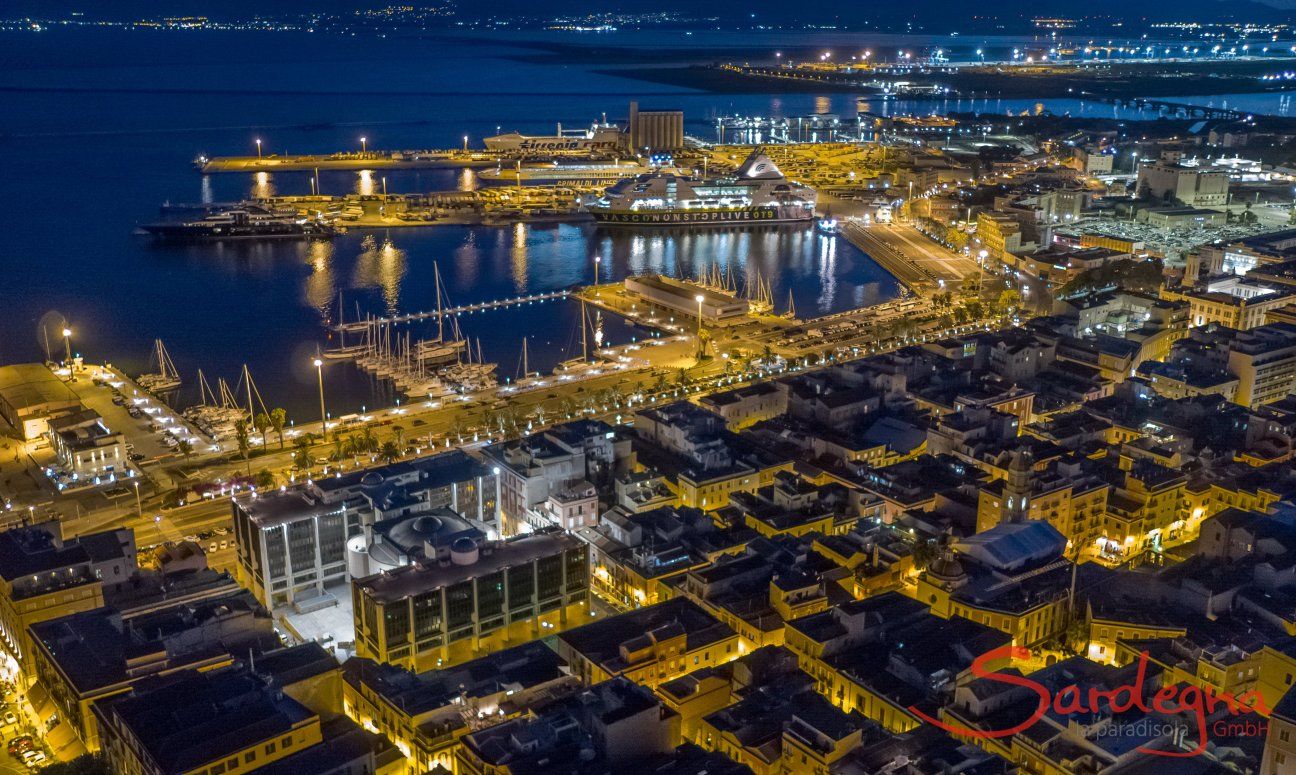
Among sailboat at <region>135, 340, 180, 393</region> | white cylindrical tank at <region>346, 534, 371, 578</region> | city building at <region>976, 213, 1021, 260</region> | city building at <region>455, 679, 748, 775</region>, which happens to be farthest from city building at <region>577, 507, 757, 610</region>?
city building at <region>976, 213, 1021, 260</region>

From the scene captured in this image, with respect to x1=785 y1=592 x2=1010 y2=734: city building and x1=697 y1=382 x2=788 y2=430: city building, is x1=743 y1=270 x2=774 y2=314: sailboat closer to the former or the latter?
x1=697 y1=382 x2=788 y2=430: city building

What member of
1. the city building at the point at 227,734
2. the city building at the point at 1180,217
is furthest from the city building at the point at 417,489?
the city building at the point at 1180,217

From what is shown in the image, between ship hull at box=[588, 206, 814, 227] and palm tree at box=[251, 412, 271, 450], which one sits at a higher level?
ship hull at box=[588, 206, 814, 227]

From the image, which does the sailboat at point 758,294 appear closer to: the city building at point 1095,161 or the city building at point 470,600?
the city building at point 470,600

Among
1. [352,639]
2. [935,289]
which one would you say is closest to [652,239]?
[935,289]

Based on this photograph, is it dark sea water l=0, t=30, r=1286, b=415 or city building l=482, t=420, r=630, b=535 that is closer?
city building l=482, t=420, r=630, b=535

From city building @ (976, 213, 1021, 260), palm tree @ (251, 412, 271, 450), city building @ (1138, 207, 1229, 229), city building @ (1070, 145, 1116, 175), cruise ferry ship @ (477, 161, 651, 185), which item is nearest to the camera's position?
palm tree @ (251, 412, 271, 450)

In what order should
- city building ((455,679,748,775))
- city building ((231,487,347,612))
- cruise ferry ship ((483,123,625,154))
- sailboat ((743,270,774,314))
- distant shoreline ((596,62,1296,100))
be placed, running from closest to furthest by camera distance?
1. city building ((455,679,748,775))
2. city building ((231,487,347,612))
3. sailboat ((743,270,774,314))
4. cruise ferry ship ((483,123,625,154))
5. distant shoreline ((596,62,1296,100))
